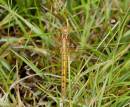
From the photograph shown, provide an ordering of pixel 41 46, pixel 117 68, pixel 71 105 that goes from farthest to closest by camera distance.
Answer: pixel 41 46
pixel 117 68
pixel 71 105

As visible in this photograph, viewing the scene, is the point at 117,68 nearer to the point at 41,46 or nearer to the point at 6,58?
the point at 41,46

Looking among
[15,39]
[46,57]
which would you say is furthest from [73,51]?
[15,39]

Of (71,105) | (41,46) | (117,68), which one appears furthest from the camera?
(41,46)

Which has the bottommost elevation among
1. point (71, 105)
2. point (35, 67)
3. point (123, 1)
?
point (71, 105)

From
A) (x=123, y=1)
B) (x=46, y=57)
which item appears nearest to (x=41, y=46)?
(x=46, y=57)

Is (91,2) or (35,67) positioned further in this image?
(91,2)

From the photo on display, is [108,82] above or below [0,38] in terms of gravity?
below
